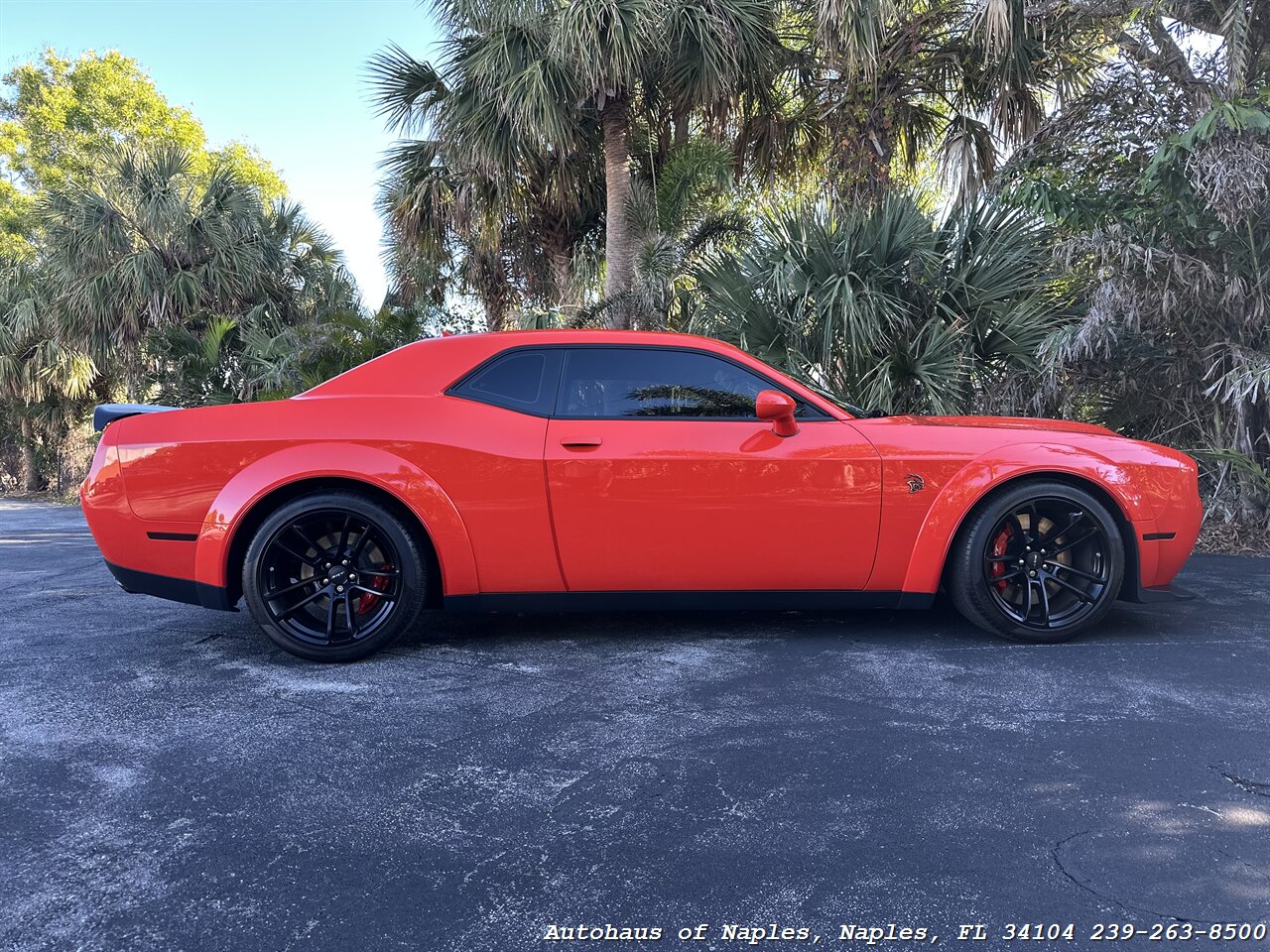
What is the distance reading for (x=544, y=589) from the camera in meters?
3.93

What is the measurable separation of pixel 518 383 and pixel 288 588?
1325mm

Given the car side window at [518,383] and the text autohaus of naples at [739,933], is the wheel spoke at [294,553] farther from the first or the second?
the text autohaus of naples at [739,933]

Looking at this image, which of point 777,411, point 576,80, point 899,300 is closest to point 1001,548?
point 777,411

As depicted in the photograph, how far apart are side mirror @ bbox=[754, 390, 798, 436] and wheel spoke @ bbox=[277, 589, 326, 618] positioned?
204 cm

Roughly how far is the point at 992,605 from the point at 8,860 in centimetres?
364

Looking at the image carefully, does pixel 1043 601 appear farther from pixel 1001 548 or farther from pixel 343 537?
pixel 343 537

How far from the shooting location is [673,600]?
3.97m

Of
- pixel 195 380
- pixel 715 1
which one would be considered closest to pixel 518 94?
pixel 715 1

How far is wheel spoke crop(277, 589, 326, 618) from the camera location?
12.5 ft

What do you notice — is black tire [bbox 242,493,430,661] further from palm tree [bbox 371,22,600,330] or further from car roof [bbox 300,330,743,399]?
palm tree [bbox 371,22,600,330]

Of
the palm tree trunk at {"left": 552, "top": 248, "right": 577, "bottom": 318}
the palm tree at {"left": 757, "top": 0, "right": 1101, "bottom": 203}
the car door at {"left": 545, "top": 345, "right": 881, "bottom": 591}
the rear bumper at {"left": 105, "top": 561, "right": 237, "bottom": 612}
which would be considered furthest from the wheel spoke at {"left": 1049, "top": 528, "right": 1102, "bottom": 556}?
the palm tree trunk at {"left": 552, "top": 248, "right": 577, "bottom": 318}

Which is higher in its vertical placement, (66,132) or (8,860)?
(66,132)

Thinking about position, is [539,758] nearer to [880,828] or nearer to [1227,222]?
[880,828]

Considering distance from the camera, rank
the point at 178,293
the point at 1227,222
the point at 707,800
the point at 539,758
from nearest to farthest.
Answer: the point at 707,800
the point at 539,758
the point at 1227,222
the point at 178,293
